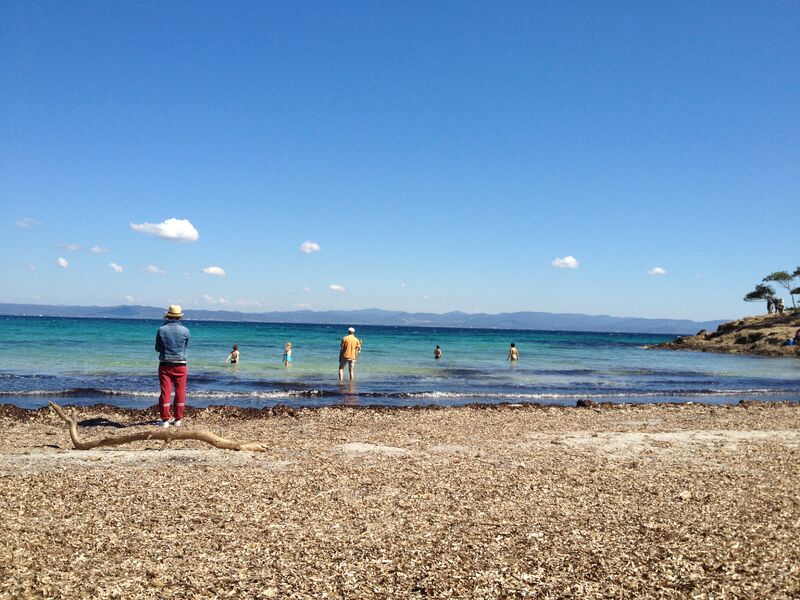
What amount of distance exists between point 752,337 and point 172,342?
6394 centimetres

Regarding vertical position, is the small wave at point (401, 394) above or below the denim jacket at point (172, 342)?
below

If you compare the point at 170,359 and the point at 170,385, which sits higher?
the point at 170,359

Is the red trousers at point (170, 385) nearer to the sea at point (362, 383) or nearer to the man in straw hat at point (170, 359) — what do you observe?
the man in straw hat at point (170, 359)

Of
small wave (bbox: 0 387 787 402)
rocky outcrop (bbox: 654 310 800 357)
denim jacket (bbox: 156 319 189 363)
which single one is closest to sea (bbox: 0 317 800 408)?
small wave (bbox: 0 387 787 402)

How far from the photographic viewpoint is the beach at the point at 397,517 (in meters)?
4.85

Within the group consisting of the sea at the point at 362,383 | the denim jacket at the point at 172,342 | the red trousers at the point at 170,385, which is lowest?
the sea at the point at 362,383

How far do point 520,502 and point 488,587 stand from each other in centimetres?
239

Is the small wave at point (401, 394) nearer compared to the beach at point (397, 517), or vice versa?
the beach at point (397, 517)

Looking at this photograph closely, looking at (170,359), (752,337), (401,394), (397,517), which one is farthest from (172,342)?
(752,337)

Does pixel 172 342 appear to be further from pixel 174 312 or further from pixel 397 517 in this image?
pixel 397 517

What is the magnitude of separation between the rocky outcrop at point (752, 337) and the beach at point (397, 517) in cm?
5242

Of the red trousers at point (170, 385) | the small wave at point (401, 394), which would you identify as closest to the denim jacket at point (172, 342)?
the red trousers at point (170, 385)

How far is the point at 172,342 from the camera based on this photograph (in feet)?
36.0

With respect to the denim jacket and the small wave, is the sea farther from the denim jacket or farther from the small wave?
the denim jacket
